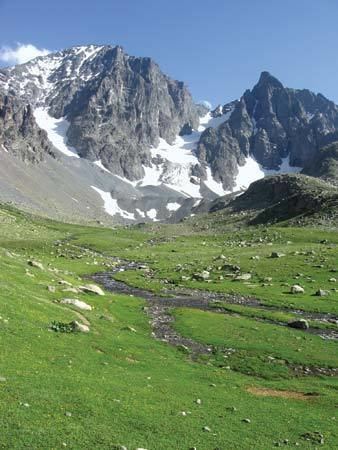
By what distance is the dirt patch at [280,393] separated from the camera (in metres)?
32.7

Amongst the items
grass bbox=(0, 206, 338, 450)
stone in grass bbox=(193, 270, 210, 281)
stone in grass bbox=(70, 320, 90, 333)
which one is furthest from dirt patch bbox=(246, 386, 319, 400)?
stone in grass bbox=(193, 270, 210, 281)

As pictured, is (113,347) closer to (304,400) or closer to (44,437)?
(304,400)

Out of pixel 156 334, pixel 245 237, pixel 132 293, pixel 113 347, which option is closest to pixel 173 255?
pixel 245 237

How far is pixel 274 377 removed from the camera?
127 ft

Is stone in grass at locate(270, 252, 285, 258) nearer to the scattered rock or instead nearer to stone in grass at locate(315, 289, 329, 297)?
stone in grass at locate(315, 289, 329, 297)

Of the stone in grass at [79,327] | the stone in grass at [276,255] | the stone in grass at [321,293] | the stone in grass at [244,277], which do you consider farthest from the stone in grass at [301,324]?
the stone in grass at [276,255]

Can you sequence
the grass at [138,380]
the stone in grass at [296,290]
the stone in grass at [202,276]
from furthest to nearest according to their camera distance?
the stone in grass at [202,276]
the stone in grass at [296,290]
the grass at [138,380]

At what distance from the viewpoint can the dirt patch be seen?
32659mm

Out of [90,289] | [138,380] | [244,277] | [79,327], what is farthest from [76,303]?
[244,277]

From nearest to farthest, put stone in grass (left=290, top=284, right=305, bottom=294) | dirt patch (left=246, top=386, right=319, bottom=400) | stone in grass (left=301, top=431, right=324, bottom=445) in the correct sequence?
1. stone in grass (left=301, top=431, right=324, bottom=445)
2. dirt patch (left=246, top=386, right=319, bottom=400)
3. stone in grass (left=290, top=284, right=305, bottom=294)

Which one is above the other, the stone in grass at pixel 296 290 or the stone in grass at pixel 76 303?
the stone in grass at pixel 296 290

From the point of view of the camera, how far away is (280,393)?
33688 millimetres

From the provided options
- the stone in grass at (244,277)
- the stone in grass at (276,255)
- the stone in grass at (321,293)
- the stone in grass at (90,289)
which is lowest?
the stone in grass at (90,289)

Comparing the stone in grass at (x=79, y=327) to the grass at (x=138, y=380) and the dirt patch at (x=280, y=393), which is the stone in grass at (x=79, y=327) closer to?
the grass at (x=138, y=380)
